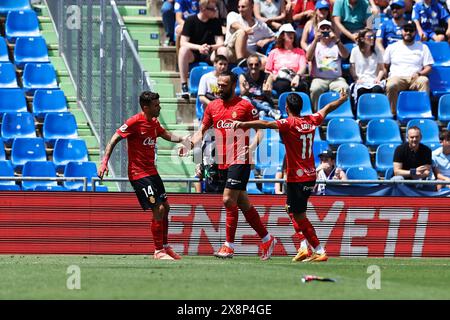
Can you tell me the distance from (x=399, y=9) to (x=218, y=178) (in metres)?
7.51

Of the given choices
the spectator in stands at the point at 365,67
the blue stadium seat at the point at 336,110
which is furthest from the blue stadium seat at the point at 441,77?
the blue stadium seat at the point at 336,110

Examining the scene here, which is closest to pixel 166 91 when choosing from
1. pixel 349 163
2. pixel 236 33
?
pixel 236 33

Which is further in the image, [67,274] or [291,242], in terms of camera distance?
[291,242]

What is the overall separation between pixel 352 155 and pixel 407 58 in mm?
2760

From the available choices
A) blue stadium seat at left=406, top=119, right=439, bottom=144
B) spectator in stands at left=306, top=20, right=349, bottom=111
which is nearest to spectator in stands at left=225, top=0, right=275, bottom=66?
spectator in stands at left=306, top=20, right=349, bottom=111

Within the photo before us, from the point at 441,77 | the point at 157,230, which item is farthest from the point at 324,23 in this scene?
the point at 157,230

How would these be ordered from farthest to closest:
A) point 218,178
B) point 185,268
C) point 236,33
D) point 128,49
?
1. point 236,33
2. point 128,49
3. point 218,178
4. point 185,268

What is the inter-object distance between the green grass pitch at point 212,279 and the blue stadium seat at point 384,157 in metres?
5.03

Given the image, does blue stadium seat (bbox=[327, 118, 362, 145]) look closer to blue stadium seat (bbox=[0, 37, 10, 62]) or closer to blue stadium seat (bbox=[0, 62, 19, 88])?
blue stadium seat (bbox=[0, 62, 19, 88])

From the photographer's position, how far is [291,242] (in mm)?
19203

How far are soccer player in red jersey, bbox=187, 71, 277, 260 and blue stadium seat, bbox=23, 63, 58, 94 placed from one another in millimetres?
6905

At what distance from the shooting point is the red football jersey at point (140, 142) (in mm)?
16672

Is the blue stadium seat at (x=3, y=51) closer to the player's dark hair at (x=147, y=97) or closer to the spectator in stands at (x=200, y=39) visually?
the spectator in stands at (x=200, y=39)

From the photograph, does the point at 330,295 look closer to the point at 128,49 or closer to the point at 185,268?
the point at 185,268
